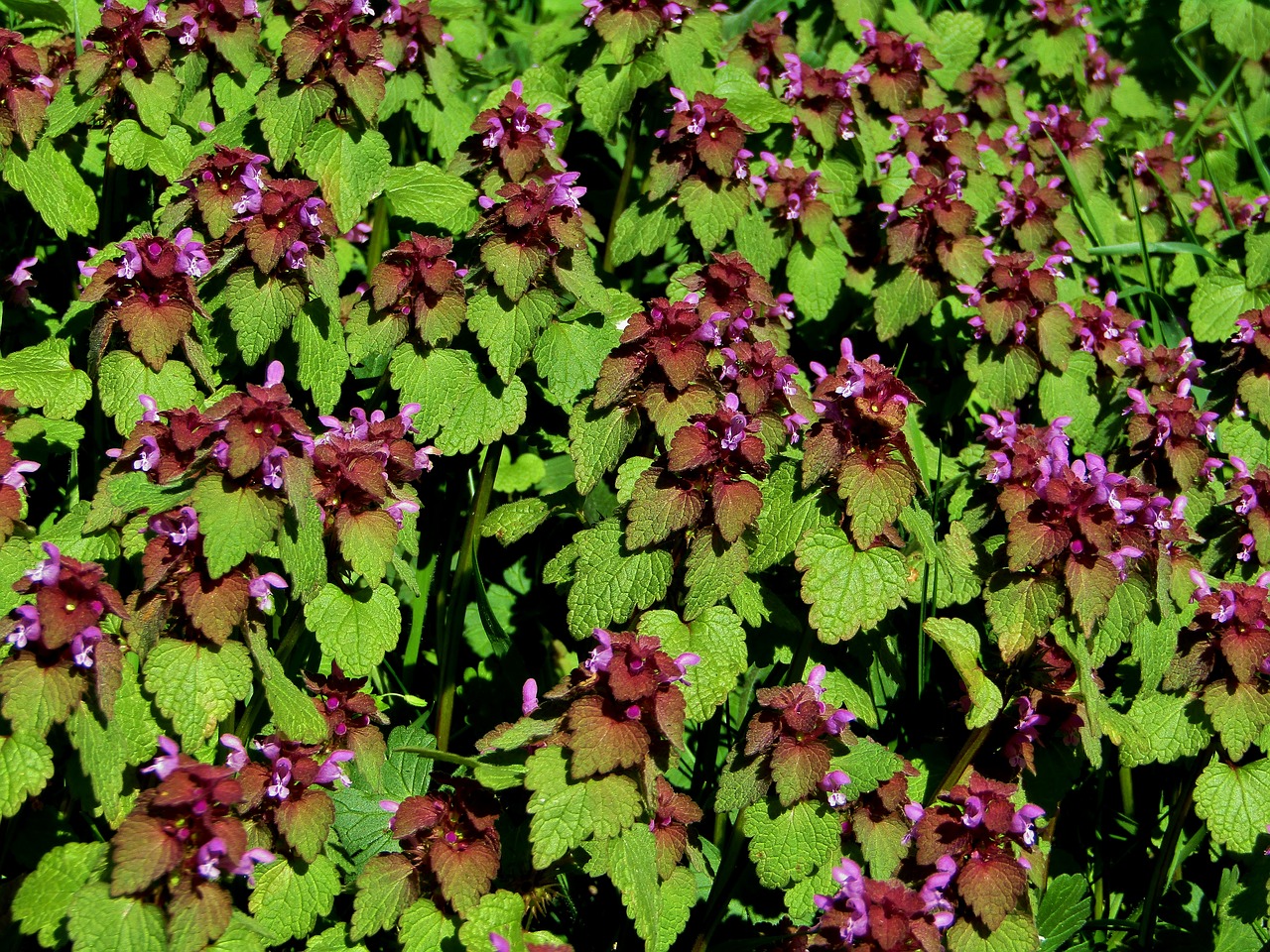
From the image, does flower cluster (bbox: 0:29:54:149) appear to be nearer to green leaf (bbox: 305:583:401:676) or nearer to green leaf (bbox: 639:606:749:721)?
green leaf (bbox: 305:583:401:676)

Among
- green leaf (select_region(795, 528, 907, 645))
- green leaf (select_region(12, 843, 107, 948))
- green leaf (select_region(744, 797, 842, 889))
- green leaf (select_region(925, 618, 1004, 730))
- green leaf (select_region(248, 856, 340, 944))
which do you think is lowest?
green leaf (select_region(12, 843, 107, 948))

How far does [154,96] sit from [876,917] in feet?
9.33

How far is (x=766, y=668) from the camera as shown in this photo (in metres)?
3.26

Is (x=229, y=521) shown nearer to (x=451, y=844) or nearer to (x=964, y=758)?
(x=451, y=844)

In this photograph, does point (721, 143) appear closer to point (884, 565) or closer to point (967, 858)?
point (884, 565)

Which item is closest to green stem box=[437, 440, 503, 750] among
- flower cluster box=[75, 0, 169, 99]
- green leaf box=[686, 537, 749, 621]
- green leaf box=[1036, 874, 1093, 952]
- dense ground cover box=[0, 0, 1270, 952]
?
dense ground cover box=[0, 0, 1270, 952]

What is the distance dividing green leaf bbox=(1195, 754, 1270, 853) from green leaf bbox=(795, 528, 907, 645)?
1.06 meters

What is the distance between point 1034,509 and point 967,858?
0.83 meters

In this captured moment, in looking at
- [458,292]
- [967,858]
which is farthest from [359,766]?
[967,858]

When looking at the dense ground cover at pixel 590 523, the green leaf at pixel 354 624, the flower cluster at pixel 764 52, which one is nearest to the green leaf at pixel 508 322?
the dense ground cover at pixel 590 523

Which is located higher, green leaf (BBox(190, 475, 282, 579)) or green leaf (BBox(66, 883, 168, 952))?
green leaf (BBox(190, 475, 282, 579))

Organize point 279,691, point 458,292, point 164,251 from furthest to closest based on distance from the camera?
point 458,292
point 164,251
point 279,691

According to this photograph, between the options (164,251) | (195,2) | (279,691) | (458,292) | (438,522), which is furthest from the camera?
(438,522)

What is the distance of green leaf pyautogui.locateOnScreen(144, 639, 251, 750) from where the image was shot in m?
2.43
